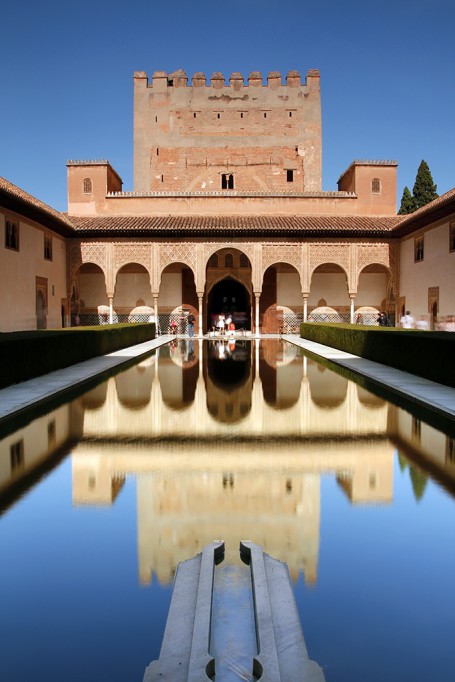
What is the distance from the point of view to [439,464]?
4.75 m

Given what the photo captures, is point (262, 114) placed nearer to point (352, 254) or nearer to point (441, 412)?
point (352, 254)

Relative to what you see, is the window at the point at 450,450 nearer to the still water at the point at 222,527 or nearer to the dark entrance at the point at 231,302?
the still water at the point at 222,527

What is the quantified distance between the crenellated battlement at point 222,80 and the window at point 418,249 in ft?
47.0

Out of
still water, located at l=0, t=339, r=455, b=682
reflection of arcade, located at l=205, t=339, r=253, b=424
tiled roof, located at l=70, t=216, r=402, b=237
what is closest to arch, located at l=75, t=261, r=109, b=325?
tiled roof, located at l=70, t=216, r=402, b=237

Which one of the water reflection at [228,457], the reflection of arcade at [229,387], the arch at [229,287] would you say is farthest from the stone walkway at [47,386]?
the arch at [229,287]

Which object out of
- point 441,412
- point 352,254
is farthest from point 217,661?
point 352,254

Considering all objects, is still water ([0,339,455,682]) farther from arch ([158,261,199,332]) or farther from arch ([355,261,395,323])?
arch ([355,261,395,323])

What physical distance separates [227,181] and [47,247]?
41.7 ft

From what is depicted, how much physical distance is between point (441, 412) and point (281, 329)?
20.8m

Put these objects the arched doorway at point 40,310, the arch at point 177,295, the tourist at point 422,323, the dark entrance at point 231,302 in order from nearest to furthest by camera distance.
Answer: the arched doorway at point 40,310 < the tourist at point 422,323 < the arch at point 177,295 < the dark entrance at point 231,302

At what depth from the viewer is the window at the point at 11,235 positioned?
18125 mm

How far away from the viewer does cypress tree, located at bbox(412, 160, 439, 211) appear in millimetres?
37719

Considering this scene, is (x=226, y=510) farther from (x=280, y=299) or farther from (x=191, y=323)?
(x=280, y=299)

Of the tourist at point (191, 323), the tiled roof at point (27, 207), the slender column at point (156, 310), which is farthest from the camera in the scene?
the tourist at point (191, 323)
